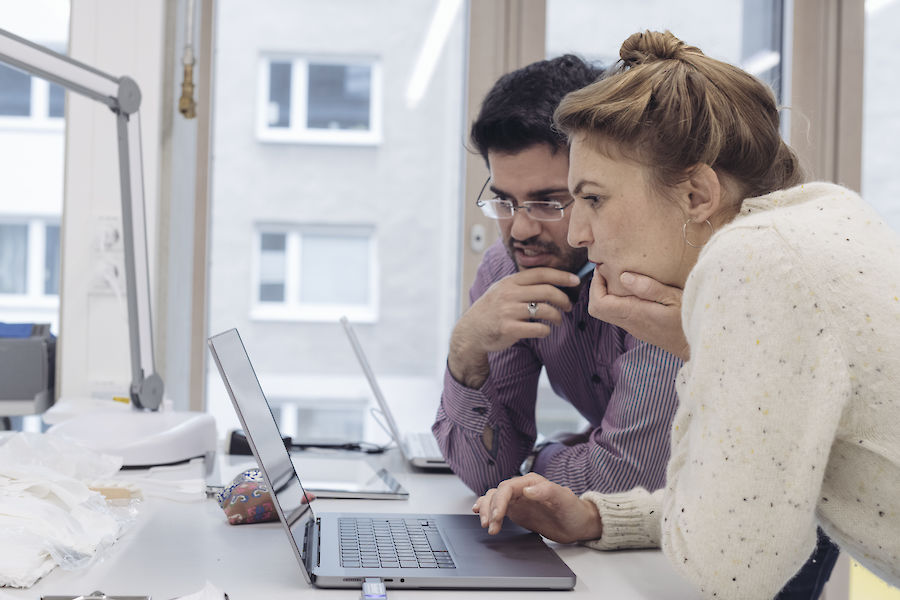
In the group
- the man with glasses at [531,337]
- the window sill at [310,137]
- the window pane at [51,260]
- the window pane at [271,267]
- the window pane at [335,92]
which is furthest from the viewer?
the window sill at [310,137]

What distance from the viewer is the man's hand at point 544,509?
0.94 meters

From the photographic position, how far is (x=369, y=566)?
823 millimetres

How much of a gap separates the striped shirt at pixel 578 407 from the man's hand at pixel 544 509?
0.21 m

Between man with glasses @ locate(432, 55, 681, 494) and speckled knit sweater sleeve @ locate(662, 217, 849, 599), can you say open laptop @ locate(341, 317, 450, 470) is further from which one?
speckled knit sweater sleeve @ locate(662, 217, 849, 599)

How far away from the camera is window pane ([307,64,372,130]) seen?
190 inches

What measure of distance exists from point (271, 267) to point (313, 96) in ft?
3.50

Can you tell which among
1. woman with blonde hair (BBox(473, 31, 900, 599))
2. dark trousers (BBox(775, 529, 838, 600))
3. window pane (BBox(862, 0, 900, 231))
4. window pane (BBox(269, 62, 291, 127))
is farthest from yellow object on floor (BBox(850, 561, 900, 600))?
window pane (BBox(269, 62, 291, 127))

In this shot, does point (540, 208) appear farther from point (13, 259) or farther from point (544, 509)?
point (13, 259)

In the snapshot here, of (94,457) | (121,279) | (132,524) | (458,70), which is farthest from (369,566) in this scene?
(458,70)

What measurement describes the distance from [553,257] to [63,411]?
1009mm

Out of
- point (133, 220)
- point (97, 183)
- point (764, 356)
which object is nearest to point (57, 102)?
point (97, 183)

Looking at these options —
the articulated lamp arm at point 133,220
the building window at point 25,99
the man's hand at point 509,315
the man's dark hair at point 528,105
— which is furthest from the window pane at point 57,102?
the man's hand at point 509,315

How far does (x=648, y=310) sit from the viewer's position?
0.95m

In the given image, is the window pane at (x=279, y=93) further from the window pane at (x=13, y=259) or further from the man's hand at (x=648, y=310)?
the man's hand at (x=648, y=310)
